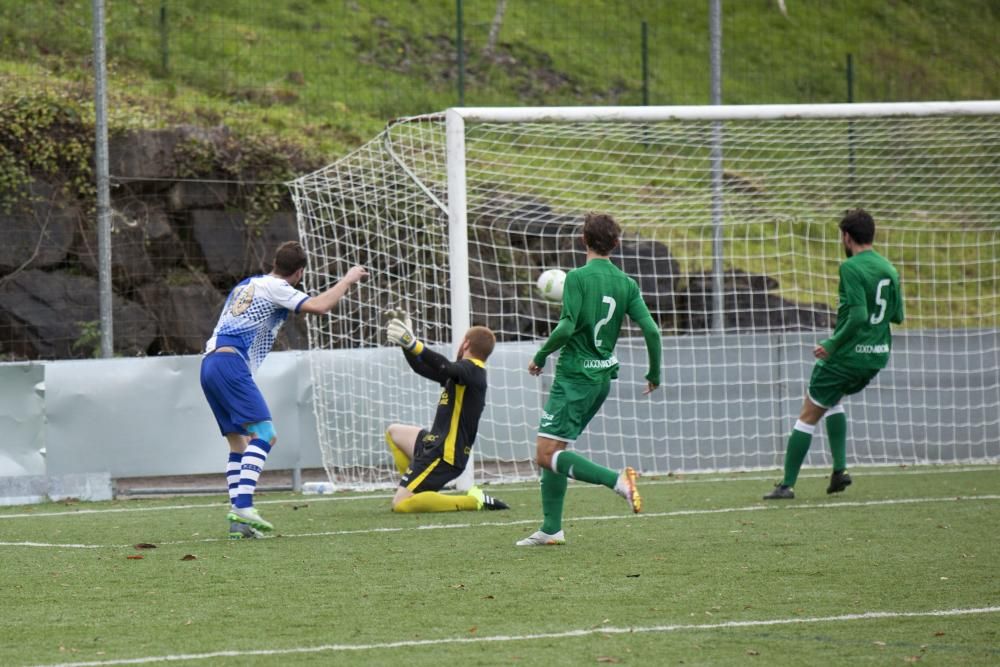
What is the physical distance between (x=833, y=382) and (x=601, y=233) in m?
2.93

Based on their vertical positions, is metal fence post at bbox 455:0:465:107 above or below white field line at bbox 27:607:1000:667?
above

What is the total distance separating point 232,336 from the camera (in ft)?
26.1

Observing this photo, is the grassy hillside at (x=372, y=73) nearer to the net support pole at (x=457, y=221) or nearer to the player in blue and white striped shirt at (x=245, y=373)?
the net support pole at (x=457, y=221)

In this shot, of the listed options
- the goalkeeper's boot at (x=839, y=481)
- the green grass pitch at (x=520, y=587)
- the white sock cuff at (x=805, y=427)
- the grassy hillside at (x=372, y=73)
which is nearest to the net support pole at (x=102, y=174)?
the grassy hillside at (x=372, y=73)

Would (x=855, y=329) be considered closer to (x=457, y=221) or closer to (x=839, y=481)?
(x=839, y=481)

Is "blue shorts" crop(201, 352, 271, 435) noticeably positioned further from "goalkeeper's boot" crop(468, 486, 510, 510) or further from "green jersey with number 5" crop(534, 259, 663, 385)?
"goalkeeper's boot" crop(468, 486, 510, 510)

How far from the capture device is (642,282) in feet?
54.6

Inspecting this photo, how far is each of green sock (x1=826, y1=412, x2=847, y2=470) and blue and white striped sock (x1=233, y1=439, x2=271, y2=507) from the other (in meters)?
4.22

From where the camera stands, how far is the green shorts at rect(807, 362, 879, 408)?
9.24 m

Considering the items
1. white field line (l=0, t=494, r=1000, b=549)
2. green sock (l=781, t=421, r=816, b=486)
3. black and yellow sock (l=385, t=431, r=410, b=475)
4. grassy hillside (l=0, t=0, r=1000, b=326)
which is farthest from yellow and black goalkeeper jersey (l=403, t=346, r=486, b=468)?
grassy hillside (l=0, t=0, r=1000, b=326)

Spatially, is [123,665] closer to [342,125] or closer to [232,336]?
[232,336]

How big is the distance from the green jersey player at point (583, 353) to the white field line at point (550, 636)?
209 cm

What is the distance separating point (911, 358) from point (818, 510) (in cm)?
592

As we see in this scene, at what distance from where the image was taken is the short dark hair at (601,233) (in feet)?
23.6
